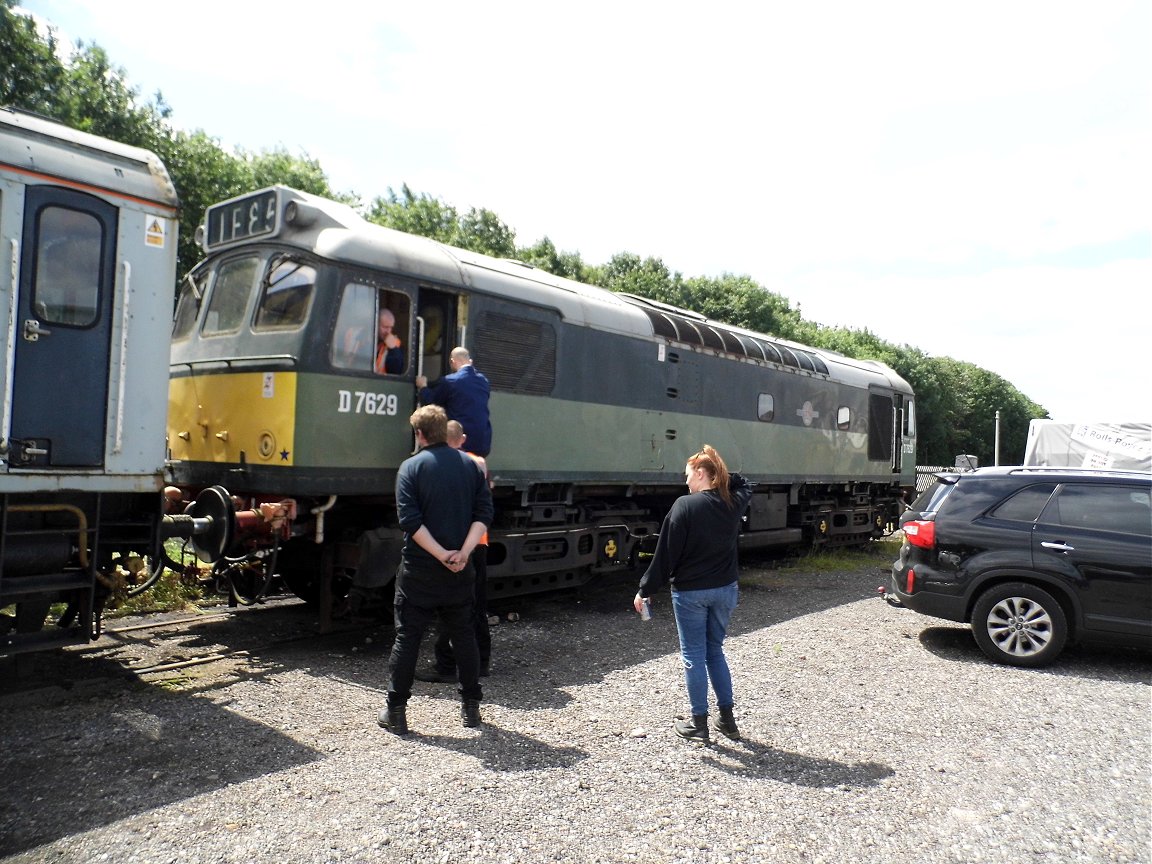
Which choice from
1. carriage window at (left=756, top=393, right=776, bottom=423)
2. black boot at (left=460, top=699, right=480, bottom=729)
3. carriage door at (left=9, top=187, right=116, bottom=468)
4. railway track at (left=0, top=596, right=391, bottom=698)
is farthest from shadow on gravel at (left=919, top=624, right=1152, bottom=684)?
carriage door at (left=9, top=187, right=116, bottom=468)

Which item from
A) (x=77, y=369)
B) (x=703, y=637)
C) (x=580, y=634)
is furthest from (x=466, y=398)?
(x=703, y=637)

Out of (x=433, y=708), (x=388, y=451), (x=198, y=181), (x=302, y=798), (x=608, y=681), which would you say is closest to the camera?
(x=302, y=798)

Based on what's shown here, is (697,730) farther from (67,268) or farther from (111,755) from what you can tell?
(67,268)

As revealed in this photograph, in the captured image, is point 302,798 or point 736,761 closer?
point 302,798

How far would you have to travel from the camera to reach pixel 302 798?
4.12 metres

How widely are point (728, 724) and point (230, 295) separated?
213 inches

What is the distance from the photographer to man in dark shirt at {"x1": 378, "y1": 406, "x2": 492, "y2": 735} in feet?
16.6

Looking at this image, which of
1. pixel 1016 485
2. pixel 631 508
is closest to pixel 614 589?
pixel 631 508

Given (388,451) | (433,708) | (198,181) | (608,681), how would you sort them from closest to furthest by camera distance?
(433,708) → (608,681) → (388,451) → (198,181)

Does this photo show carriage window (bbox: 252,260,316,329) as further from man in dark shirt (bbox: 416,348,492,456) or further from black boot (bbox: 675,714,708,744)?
black boot (bbox: 675,714,708,744)

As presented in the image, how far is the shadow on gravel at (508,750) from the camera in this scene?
4.66 meters

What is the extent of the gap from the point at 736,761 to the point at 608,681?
1688mm

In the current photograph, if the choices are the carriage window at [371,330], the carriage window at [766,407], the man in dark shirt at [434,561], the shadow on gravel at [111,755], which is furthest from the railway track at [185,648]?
the carriage window at [766,407]

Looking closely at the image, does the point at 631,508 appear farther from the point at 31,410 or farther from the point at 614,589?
the point at 31,410
